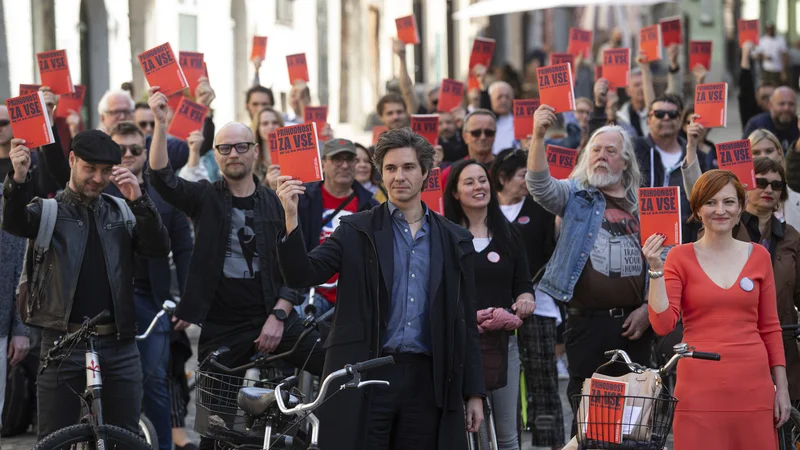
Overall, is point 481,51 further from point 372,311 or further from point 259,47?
point 372,311

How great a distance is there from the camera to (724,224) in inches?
273

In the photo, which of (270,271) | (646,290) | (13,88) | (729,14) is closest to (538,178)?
(646,290)

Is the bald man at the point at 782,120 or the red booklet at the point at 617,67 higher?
the red booklet at the point at 617,67

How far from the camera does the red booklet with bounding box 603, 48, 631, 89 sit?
42.2 feet

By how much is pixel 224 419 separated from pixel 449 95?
803 cm

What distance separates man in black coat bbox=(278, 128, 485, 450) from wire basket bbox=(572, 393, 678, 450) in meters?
0.51

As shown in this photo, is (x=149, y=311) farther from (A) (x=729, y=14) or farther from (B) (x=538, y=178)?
(A) (x=729, y=14)

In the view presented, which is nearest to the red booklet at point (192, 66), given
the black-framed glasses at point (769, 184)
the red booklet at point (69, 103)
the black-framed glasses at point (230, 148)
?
the red booklet at point (69, 103)

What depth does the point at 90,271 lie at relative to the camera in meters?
7.75

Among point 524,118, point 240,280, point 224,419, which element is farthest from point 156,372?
point 524,118

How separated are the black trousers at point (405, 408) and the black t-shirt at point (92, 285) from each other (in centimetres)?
198

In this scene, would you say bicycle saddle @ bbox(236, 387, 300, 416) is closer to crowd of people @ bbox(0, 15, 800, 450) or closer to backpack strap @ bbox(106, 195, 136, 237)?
crowd of people @ bbox(0, 15, 800, 450)

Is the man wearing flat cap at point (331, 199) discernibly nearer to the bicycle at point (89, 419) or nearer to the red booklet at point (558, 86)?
the red booklet at point (558, 86)

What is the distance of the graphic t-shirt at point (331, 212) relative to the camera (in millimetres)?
9516
